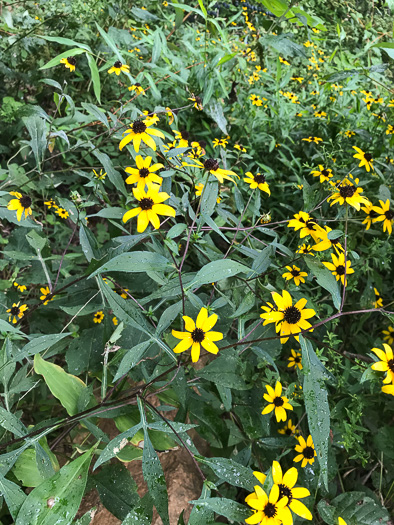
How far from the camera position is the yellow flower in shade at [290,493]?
71 centimetres

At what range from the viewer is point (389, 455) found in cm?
123

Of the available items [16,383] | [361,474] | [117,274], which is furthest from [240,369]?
[361,474]

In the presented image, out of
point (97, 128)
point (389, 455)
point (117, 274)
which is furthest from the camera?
point (97, 128)

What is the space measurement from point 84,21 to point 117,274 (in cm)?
164

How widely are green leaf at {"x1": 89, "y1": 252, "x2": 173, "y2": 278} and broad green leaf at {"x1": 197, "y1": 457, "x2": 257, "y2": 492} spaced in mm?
405

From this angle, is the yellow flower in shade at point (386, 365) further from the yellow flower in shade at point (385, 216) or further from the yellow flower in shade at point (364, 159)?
the yellow flower in shade at point (364, 159)

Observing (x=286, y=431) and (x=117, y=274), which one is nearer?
(x=117, y=274)

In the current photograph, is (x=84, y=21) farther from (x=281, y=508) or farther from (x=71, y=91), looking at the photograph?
(x=281, y=508)

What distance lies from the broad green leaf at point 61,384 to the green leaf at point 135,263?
1.19 feet

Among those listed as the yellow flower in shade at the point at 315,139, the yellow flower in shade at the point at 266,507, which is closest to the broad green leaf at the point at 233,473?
the yellow flower in shade at the point at 266,507

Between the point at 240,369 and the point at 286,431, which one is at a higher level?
the point at 240,369

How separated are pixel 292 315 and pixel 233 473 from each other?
347mm

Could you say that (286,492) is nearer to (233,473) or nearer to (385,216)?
(233,473)

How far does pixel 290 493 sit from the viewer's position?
764 mm
